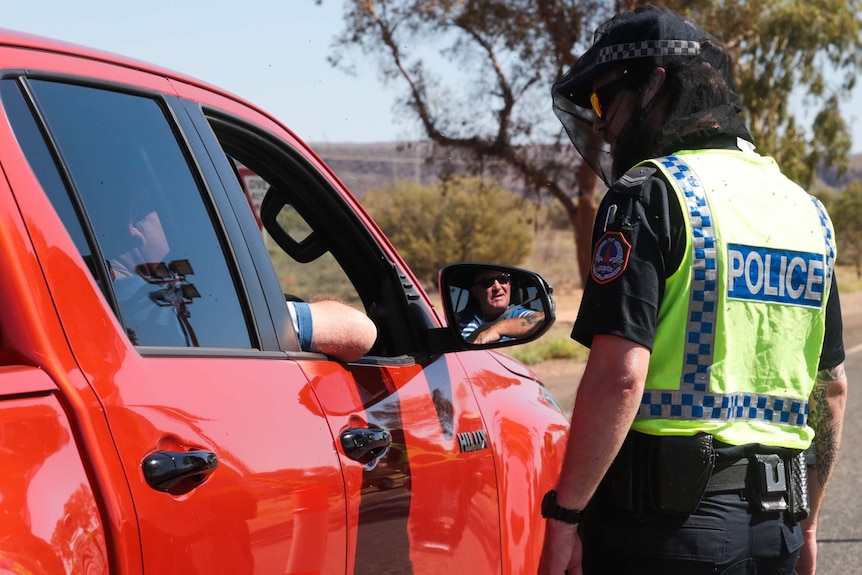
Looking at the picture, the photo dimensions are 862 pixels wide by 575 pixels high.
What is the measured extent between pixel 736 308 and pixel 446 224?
35.4 m

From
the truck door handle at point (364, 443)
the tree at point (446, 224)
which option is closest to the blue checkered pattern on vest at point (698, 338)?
the truck door handle at point (364, 443)

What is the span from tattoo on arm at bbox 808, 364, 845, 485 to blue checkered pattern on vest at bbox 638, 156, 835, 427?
47 cm

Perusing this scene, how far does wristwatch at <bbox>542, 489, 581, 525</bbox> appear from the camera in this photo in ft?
7.36

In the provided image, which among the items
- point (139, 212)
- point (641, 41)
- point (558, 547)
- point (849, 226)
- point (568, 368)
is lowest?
point (849, 226)

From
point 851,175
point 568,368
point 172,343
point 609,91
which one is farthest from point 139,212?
point 851,175

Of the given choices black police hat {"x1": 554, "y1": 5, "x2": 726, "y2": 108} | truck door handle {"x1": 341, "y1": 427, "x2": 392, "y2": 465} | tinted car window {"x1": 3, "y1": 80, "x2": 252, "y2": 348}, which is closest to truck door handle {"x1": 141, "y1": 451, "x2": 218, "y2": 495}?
tinted car window {"x1": 3, "y1": 80, "x2": 252, "y2": 348}

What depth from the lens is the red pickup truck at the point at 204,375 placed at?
1.64 meters

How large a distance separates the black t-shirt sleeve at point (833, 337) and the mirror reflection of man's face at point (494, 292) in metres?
0.76

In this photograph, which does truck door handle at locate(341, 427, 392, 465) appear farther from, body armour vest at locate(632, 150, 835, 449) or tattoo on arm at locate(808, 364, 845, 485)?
tattoo on arm at locate(808, 364, 845, 485)

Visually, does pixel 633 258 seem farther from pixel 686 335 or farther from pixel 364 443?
pixel 364 443

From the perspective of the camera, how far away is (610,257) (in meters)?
2.23

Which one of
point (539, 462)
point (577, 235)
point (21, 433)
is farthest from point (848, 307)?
point (21, 433)

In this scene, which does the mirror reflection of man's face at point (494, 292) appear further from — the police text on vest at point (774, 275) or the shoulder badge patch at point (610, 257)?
the police text on vest at point (774, 275)

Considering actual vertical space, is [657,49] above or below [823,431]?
above
